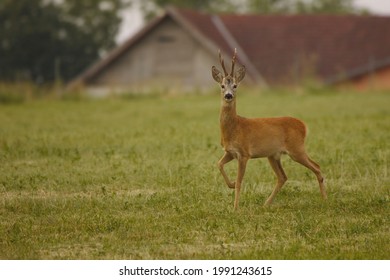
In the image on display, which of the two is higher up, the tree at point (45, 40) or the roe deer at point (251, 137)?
the tree at point (45, 40)

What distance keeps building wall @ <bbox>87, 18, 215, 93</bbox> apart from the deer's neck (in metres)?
28.1

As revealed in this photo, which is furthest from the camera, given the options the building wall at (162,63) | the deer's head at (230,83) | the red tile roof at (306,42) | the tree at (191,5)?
the tree at (191,5)

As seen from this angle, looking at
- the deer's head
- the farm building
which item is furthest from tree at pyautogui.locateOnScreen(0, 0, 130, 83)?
the deer's head

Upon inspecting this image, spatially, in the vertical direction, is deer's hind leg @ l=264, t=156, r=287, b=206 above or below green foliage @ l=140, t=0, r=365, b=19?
below

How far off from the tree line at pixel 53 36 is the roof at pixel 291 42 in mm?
3732

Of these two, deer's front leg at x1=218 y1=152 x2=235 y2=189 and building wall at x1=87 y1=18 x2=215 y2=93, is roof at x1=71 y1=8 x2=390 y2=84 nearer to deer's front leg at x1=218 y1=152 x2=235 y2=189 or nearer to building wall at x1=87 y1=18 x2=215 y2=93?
building wall at x1=87 y1=18 x2=215 y2=93

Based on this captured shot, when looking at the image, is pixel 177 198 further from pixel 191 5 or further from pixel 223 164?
pixel 191 5

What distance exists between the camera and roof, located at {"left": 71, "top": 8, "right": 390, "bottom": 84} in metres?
37.8

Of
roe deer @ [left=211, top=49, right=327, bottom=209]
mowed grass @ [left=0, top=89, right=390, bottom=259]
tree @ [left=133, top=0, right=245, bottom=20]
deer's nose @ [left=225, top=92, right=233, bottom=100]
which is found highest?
tree @ [left=133, top=0, right=245, bottom=20]

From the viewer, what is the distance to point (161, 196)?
11031 mm

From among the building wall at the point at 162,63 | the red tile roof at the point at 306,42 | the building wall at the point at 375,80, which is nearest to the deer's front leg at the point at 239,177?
the red tile roof at the point at 306,42

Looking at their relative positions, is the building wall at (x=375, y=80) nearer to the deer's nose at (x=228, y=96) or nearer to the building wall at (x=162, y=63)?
the building wall at (x=162, y=63)

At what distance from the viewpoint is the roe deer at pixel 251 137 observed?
416 inches

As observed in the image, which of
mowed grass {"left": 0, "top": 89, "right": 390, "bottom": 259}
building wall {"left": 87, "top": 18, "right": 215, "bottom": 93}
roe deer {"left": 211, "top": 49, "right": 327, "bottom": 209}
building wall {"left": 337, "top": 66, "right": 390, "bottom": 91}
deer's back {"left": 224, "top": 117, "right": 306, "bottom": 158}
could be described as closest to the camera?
mowed grass {"left": 0, "top": 89, "right": 390, "bottom": 259}
